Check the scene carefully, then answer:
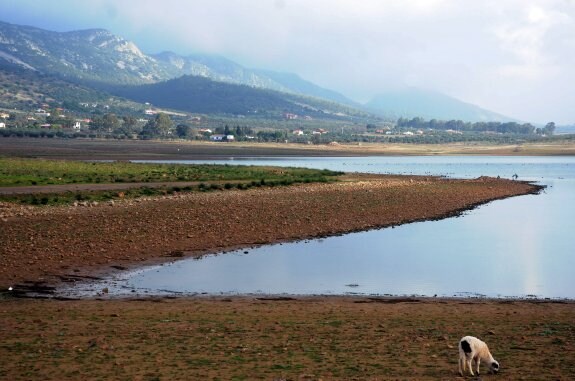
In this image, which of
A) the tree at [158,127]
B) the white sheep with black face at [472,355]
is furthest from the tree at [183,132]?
the white sheep with black face at [472,355]

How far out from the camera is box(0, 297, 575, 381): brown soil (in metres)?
11.1

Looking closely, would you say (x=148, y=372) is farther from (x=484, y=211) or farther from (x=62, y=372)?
(x=484, y=211)

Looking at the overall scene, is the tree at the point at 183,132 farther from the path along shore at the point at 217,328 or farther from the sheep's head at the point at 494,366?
the sheep's head at the point at 494,366

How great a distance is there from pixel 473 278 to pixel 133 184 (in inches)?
1035

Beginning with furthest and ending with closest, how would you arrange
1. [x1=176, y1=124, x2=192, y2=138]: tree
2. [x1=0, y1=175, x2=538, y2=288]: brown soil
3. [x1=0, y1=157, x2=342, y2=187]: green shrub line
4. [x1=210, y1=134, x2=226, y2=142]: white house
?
[x1=176, y1=124, x2=192, y2=138]: tree, [x1=210, y1=134, x2=226, y2=142]: white house, [x1=0, y1=157, x2=342, y2=187]: green shrub line, [x1=0, y1=175, x2=538, y2=288]: brown soil

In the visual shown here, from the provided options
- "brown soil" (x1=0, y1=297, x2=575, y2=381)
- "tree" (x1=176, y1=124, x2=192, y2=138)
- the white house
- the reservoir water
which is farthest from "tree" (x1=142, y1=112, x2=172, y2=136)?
"brown soil" (x1=0, y1=297, x2=575, y2=381)

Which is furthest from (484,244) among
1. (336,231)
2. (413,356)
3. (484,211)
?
(413,356)

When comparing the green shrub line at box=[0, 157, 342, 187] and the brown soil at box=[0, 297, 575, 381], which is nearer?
the brown soil at box=[0, 297, 575, 381]

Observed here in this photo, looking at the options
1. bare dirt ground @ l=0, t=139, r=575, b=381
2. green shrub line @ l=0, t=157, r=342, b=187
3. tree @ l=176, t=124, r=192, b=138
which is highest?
bare dirt ground @ l=0, t=139, r=575, b=381

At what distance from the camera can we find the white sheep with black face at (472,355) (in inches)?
430

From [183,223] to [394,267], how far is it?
904 centimetres

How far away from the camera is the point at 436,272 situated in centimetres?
2366

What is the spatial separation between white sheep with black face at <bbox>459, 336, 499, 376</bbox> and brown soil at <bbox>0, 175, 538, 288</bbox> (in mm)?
12339

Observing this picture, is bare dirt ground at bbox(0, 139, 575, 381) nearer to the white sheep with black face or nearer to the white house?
the white sheep with black face
